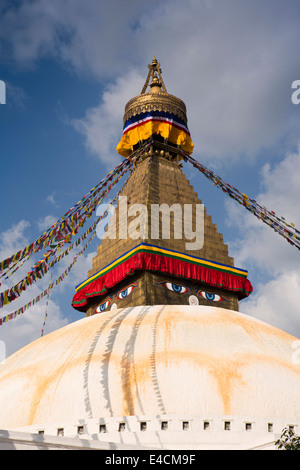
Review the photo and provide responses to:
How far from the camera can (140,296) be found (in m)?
15.0

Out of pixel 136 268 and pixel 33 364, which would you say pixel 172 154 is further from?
pixel 33 364

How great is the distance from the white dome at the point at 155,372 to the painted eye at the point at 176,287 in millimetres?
2997

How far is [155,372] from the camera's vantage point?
10195 mm

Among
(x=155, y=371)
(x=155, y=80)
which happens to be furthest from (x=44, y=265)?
(x=155, y=80)

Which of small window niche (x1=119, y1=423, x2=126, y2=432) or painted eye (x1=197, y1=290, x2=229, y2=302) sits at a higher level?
painted eye (x1=197, y1=290, x2=229, y2=302)

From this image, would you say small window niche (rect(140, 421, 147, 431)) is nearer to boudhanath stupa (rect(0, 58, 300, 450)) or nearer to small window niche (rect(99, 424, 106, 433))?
boudhanath stupa (rect(0, 58, 300, 450))

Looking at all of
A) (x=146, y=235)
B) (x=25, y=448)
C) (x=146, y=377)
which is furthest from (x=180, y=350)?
(x=146, y=235)

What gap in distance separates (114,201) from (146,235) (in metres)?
2.87

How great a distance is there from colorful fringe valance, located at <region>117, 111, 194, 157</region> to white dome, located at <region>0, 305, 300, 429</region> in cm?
864

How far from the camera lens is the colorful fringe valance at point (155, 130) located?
63.4 ft

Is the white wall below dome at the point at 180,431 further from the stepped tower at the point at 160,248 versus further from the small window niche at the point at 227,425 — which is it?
the stepped tower at the point at 160,248

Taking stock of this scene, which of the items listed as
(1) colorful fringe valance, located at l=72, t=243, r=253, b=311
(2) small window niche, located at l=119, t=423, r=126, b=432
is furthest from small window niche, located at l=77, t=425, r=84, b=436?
(1) colorful fringe valance, located at l=72, t=243, r=253, b=311

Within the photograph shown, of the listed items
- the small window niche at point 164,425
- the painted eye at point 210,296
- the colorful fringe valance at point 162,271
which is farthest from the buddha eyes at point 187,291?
the small window niche at point 164,425

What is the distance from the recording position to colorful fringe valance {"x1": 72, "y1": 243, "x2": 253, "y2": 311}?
50.1 ft
